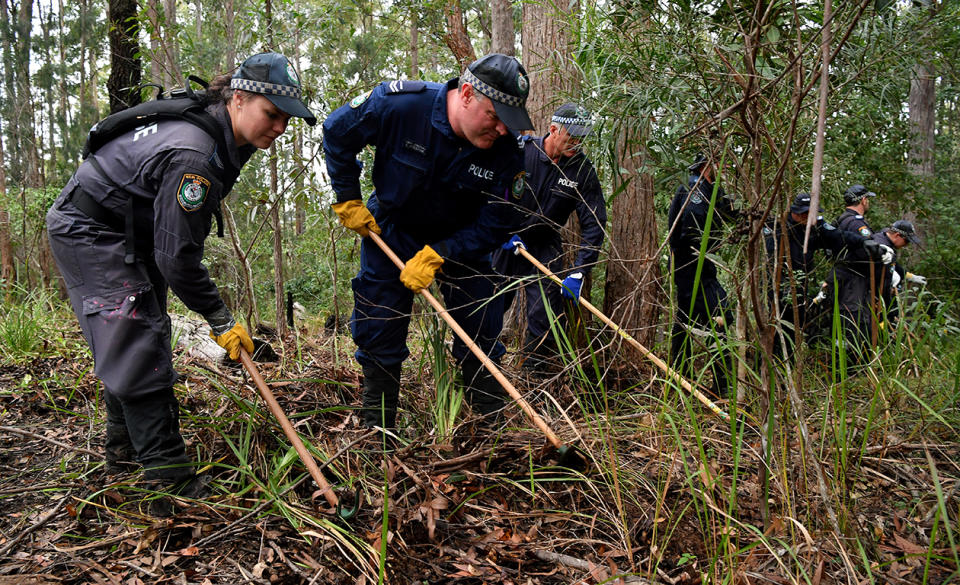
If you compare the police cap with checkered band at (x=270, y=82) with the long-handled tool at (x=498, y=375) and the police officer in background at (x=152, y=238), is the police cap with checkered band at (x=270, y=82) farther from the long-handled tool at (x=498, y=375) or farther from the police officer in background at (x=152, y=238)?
the long-handled tool at (x=498, y=375)

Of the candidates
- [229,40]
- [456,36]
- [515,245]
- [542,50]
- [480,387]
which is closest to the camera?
[480,387]

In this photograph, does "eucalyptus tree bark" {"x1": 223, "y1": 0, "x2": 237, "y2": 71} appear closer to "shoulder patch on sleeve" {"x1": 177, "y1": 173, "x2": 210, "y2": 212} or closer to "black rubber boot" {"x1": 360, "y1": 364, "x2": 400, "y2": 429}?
"black rubber boot" {"x1": 360, "y1": 364, "x2": 400, "y2": 429}

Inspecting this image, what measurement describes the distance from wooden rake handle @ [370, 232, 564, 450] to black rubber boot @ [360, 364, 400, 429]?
1.43 ft

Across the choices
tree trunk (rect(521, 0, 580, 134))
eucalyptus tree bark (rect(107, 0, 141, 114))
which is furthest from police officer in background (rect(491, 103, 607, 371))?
eucalyptus tree bark (rect(107, 0, 141, 114))

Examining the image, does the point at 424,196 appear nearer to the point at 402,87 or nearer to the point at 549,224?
the point at 402,87

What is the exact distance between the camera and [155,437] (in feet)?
7.99

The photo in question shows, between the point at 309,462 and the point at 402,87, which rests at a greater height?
the point at 402,87

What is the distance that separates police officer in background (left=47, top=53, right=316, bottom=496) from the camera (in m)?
2.31

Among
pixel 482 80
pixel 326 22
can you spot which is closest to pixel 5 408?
Answer: pixel 482 80

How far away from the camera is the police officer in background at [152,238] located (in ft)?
7.59

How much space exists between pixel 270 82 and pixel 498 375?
157 cm

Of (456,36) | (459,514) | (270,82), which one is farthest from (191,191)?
(456,36)

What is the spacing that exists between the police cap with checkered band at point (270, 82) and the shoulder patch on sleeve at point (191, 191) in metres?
0.43

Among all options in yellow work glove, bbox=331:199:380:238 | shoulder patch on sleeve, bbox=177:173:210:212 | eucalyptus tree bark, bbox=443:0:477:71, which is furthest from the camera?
eucalyptus tree bark, bbox=443:0:477:71
